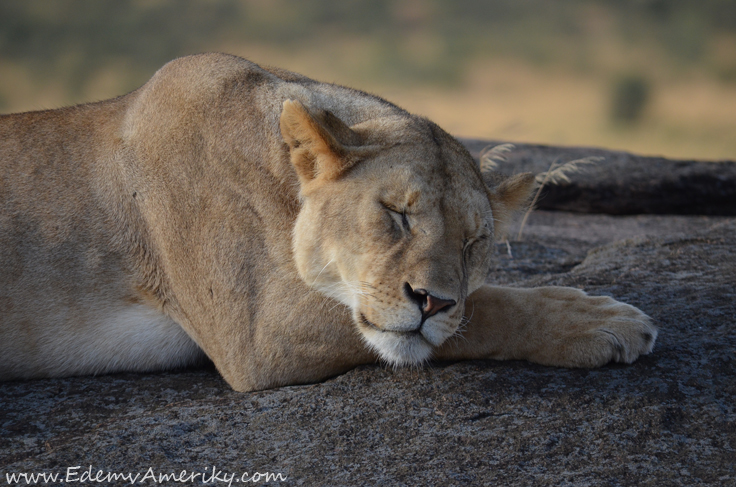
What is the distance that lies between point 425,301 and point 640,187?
751 centimetres

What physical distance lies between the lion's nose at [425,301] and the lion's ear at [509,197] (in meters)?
0.96

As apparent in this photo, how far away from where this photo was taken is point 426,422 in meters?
3.10

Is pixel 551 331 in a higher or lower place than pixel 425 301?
lower

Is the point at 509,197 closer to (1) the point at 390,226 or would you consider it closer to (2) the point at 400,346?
(1) the point at 390,226

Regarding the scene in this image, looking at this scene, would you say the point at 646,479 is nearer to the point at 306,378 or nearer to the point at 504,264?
the point at 306,378

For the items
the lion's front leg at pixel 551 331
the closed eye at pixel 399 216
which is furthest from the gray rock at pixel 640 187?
the closed eye at pixel 399 216

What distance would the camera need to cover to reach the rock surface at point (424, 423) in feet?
9.02

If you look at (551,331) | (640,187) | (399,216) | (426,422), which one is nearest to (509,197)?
(551,331)

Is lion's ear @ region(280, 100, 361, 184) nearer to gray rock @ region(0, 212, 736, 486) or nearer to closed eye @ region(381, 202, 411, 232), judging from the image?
closed eye @ region(381, 202, 411, 232)

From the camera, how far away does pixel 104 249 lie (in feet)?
12.8

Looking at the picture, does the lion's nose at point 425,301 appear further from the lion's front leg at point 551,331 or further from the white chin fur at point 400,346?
the lion's front leg at point 551,331

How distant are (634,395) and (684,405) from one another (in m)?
0.20

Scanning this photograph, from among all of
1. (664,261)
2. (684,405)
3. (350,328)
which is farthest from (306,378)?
(664,261)

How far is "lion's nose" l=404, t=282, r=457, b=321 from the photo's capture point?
115 inches
